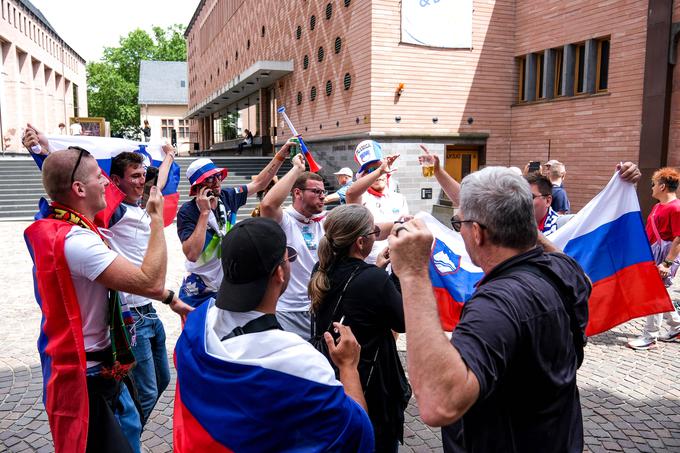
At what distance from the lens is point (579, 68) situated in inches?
629

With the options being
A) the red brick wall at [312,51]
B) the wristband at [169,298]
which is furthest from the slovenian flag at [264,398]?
the red brick wall at [312,51]

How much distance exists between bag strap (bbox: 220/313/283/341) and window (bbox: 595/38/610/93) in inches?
629

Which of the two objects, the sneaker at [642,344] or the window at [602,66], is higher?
the window at [602,66]

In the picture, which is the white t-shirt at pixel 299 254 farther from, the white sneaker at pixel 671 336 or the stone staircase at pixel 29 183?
the stone staircase at pixel 29 183

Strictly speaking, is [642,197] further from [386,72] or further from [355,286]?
[355,286]

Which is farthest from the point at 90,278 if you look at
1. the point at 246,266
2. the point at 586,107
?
the point at 586,107

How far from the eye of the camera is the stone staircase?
707 inches

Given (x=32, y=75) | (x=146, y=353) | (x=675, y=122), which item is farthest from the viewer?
(x=32, y=75)

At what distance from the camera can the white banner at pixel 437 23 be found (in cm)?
1691

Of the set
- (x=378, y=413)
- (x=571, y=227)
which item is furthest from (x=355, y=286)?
(x=571, y=227)

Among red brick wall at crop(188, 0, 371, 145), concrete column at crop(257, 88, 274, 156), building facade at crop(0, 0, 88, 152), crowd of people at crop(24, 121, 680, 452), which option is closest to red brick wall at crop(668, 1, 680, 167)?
red brick wall at crop(188, 0, 371, 145)

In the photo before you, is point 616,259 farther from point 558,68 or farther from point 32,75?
point 32,75

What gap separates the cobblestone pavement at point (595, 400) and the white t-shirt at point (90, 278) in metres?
1.74

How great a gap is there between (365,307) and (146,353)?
1688mm
